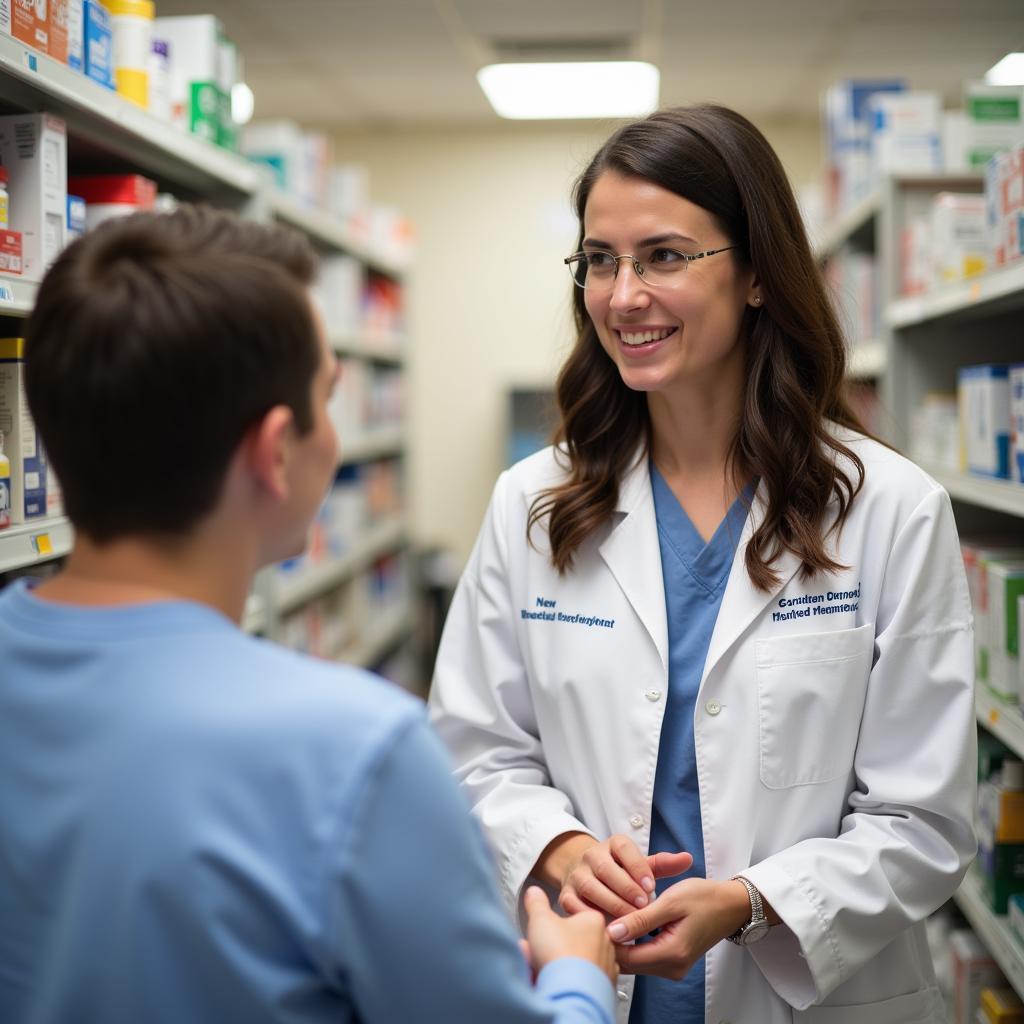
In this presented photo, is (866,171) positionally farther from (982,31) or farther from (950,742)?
(950,742)

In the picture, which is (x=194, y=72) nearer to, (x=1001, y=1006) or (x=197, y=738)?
(x=197, y=738)

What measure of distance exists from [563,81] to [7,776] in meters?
5.52

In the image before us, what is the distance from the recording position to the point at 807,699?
138cm

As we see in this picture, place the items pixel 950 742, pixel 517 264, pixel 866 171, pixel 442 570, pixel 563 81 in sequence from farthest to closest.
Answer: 1. pixel 517 264
2. pixel 442 570
3. pixel 563 81
4. pixel 866 171
5. pixel 950 742

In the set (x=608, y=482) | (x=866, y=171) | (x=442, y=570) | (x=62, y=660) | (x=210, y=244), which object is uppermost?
(x=866, y=171)

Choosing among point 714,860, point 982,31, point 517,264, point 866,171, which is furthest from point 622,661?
point 517,264

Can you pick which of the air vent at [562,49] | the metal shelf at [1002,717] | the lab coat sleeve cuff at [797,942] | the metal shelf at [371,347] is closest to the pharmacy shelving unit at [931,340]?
the metal shelf at [1002,717]

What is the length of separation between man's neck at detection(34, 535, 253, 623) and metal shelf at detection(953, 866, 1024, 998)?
185 cm

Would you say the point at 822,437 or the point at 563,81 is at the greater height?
the point at 563,81

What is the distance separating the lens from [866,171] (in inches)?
138

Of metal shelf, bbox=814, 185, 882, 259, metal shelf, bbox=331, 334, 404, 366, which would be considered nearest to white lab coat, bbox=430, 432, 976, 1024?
metal shelf, bbox=814, 185, 882, 259

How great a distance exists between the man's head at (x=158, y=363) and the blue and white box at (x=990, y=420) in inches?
71.1

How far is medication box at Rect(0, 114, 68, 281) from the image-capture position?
Answer: 172 cm

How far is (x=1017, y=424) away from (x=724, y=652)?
106 cm
